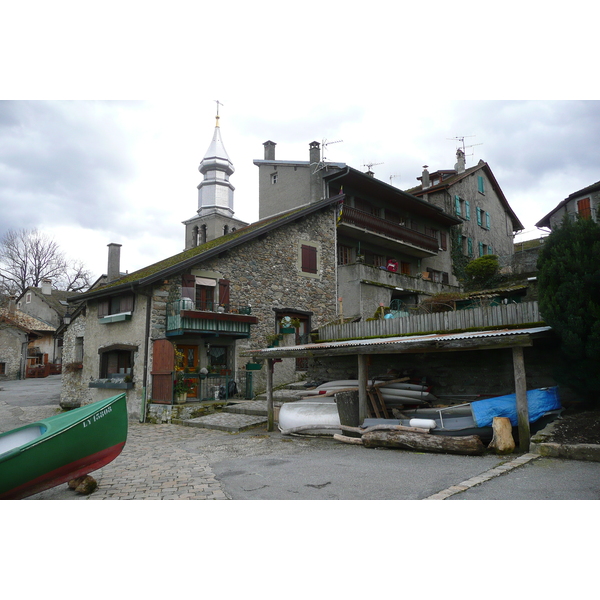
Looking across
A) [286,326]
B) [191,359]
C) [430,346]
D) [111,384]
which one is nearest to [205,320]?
[191,359]

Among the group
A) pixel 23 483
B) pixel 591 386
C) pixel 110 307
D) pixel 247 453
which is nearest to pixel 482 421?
pixel 591 386

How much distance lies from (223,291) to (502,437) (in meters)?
10.5

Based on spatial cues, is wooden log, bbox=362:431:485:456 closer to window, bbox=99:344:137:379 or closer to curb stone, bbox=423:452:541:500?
curb stone, bbox=423:452:541:500

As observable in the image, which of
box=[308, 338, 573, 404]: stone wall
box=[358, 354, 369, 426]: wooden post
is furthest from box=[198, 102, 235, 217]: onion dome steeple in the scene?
box=[358, 354, 369, 426]: wooden post

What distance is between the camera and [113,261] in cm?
2298

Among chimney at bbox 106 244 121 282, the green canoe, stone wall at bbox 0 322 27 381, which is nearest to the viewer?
the green canoe

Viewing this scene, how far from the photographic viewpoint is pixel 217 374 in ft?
52.9

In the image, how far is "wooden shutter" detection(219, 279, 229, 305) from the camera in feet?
53.6

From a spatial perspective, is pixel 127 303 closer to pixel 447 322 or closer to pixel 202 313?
pixel 202 313

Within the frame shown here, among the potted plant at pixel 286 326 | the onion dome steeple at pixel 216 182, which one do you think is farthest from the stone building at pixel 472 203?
the potted plant at pixel 286 326

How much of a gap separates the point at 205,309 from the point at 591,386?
10847mm

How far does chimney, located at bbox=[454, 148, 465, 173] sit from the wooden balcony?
2126cm

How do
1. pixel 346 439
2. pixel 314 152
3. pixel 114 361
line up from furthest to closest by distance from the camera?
pixel 314 152 → pixel 114 361 → pixel 346 439

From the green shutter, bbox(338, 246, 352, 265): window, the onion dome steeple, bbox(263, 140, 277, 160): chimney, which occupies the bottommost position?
bbox(338, 246, 352, 265): window
